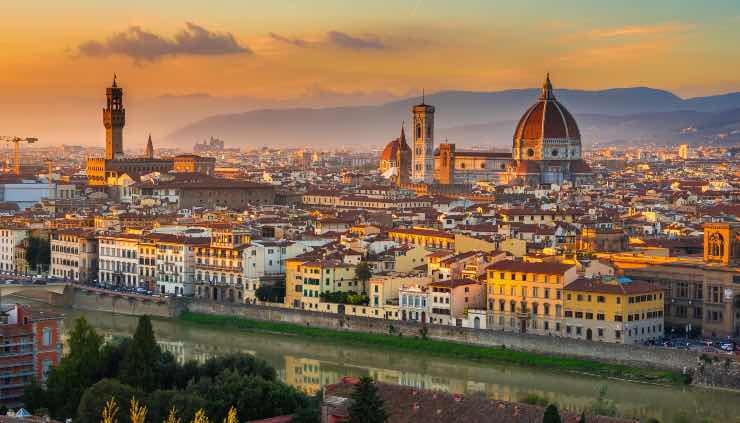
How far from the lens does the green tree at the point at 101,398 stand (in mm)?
19750

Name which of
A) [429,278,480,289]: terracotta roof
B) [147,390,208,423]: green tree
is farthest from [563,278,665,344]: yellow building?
[147,390,208,423]: green tree

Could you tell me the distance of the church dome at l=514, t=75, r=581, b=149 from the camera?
8450cm

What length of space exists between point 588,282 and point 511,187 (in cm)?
4550

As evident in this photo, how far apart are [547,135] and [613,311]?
55.8m

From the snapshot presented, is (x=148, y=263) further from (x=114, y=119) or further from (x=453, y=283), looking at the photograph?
(x=114, y=119)

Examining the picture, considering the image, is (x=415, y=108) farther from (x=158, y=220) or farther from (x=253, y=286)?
(x=253, y=286)

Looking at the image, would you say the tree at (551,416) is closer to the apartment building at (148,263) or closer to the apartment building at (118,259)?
the apartment building at (148,263)

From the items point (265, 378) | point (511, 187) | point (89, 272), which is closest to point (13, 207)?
point (89, 272)

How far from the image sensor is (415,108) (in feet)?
263

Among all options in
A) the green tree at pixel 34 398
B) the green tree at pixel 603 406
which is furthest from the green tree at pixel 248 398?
the green tree at pixel 603 406

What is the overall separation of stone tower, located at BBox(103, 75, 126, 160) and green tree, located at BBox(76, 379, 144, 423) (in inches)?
2441

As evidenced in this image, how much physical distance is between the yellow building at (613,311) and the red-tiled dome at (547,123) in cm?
5471

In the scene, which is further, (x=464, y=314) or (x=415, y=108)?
(x=415, y=108)

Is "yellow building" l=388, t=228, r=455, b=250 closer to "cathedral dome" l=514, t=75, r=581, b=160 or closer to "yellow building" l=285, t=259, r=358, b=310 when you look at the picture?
"yellow building" l=285, t=259, r=358, b=310
